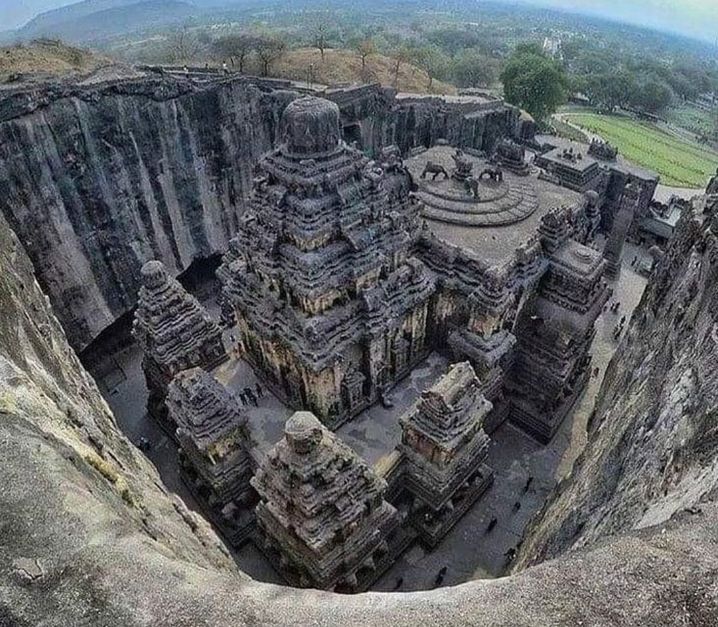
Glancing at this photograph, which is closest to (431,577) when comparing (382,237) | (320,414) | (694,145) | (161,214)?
(320,414)

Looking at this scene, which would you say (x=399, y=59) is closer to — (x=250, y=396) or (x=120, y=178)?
(x=120, y=178)

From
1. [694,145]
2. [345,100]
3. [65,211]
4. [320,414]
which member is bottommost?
[694,145]

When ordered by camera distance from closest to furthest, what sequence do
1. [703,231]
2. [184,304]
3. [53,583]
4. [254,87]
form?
[53,583]
[703,231]
[184,304]
[254,87]

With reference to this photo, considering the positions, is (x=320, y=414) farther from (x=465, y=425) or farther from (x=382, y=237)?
(x=382, y=237)

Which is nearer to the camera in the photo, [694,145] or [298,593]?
[298,593]

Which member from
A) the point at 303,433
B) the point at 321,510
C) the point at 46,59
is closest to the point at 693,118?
the point at 46,59

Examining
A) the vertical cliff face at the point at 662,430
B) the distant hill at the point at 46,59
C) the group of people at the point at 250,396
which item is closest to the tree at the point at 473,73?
the distant hill at the point at 46,59

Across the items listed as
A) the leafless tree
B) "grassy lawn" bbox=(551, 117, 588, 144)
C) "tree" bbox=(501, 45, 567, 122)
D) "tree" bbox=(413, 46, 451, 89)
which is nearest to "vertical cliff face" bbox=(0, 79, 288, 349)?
the leafless tree

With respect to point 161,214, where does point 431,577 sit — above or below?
below
